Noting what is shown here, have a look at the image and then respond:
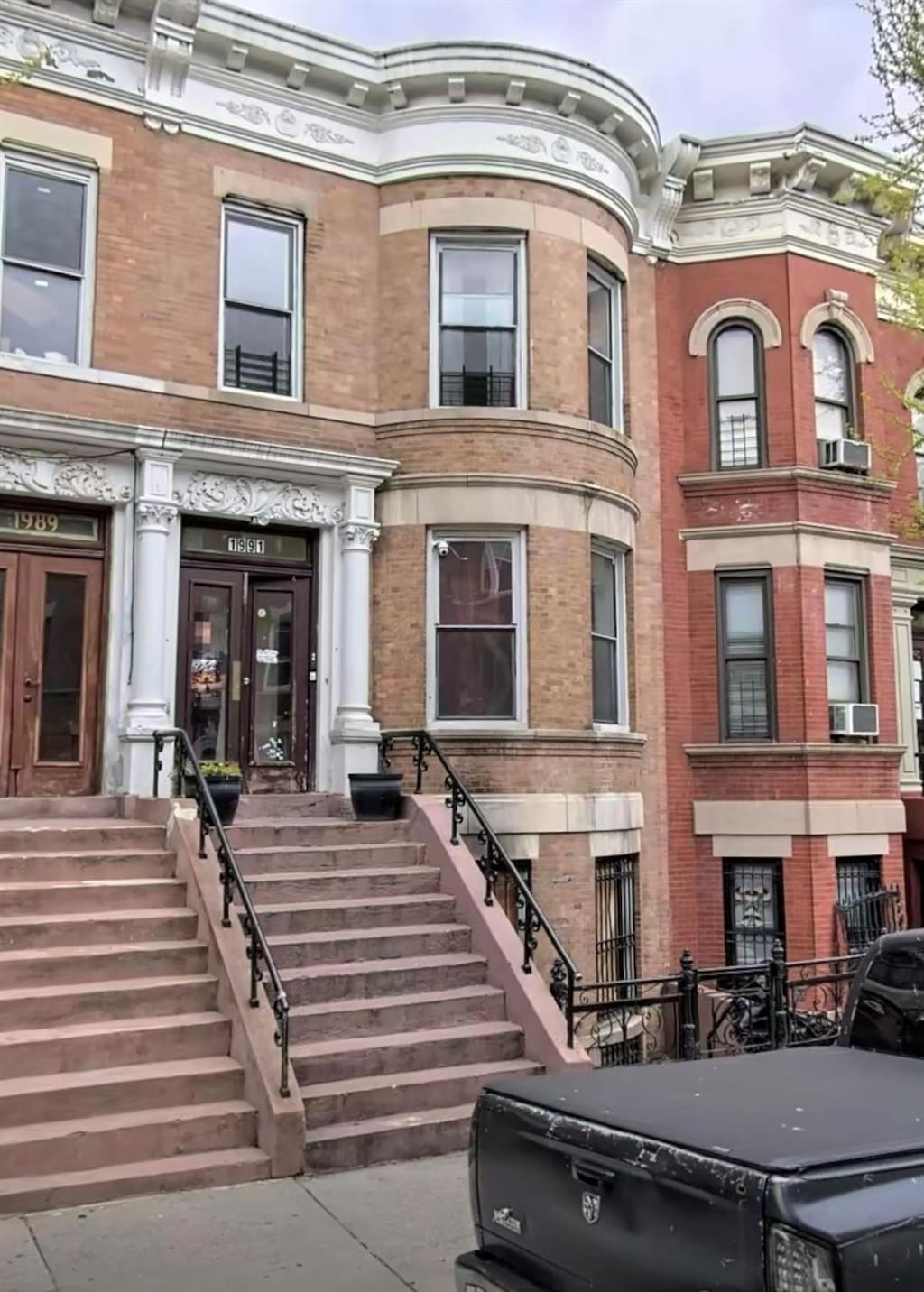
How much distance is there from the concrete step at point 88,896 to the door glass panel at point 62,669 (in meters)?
2.66

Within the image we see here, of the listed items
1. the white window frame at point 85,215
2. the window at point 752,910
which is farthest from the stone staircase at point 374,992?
the window at point 752,910

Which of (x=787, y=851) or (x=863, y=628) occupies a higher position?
(x=863, y=628)

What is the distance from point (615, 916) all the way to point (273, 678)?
4.58m

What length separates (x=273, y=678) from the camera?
12.3 meters

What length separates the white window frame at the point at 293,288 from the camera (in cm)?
1203

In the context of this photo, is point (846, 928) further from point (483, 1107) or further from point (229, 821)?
point (483, 1107)

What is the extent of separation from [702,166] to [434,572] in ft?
22.3

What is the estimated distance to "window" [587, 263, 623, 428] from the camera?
13562 mm

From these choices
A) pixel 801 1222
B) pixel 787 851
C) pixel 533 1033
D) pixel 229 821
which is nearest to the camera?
pixel 801 1222

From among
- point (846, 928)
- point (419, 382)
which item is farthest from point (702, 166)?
point (846, 928)

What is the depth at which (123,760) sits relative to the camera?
35.9ft

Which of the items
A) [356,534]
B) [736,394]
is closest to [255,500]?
[356,534]

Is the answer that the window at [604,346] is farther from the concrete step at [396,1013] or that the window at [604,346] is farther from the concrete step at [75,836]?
the concrete step at [396,1013]

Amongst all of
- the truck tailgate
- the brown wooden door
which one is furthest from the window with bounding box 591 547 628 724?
the truck tailgate
